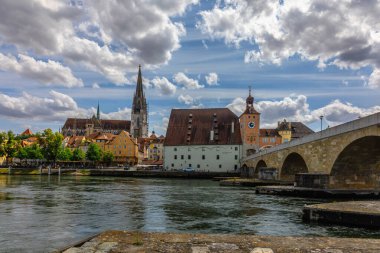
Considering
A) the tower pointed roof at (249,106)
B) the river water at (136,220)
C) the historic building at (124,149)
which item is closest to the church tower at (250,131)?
the tower pointed roof at (249,106)

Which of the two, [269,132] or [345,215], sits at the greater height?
[269,132]

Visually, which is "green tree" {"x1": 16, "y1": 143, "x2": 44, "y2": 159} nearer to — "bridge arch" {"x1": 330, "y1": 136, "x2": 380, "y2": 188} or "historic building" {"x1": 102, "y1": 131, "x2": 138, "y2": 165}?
"historic building" {"x1": 102, "y1": 131, "x2": 138, "y2": 165}

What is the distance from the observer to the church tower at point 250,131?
93625 millimetres

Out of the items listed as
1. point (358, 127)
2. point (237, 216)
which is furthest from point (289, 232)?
point (358, 127)

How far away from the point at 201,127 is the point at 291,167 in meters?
44.7

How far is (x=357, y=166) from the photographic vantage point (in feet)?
118

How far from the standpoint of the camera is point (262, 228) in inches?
780

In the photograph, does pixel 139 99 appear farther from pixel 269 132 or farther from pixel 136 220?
pixel 136 220

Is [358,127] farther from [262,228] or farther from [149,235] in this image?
[149,235]

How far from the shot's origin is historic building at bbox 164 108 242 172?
308 ft

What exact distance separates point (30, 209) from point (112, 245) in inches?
681

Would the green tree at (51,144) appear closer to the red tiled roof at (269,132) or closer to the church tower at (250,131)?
the church tower at (250,131)

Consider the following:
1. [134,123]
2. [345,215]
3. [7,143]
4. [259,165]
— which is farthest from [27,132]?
[345,215]

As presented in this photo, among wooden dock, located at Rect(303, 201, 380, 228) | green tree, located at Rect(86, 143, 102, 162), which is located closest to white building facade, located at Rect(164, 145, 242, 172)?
green tree, located at Rect(86, 143, 102, 162)
